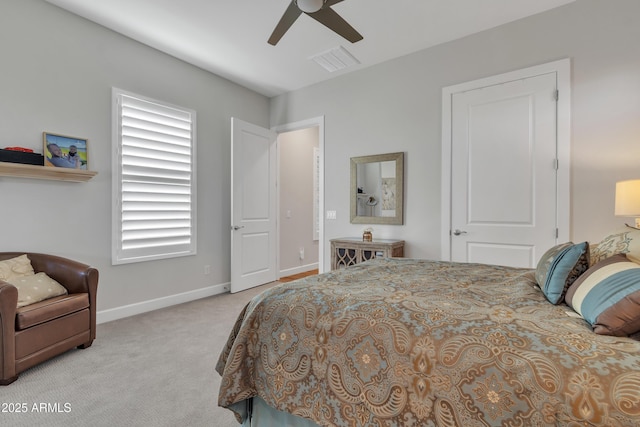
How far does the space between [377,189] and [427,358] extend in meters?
3.07

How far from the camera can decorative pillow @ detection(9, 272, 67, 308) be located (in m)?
2.21

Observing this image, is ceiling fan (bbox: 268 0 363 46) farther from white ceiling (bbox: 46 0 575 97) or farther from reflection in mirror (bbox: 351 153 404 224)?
reflection in mirror (bbox: 351 153 404 224)

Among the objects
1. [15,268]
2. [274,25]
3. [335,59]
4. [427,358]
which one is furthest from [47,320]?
[335,59]

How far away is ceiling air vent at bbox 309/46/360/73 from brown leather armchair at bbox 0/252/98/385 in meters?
3.15

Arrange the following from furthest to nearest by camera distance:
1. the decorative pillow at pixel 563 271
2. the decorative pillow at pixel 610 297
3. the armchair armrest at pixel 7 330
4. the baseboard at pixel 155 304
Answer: the baseboard at pixel 155 304
the armchair armrest at pixel 7 330
the decorative pillow at pixel 563 271
the decorative pillow at pixel 610 297

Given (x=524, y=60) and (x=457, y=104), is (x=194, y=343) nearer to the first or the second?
(x=457, y=104)

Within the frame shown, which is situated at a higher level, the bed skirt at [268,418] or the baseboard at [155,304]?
the bed skirt at [268,418]

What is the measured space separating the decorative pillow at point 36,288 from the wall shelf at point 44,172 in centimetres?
84

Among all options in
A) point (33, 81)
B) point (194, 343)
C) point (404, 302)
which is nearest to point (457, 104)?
point (404, 302)

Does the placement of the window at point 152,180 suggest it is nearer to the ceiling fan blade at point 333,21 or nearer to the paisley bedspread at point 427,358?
the ceiling fan blade at point 333,21

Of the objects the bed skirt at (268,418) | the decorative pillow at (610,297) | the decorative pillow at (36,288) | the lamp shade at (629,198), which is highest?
the lamp shade at (629,198)

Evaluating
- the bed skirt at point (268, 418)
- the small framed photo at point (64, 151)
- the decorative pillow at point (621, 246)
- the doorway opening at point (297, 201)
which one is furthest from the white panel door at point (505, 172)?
the small framed photo at point (64, 151)

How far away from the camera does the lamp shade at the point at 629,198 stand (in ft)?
7.03

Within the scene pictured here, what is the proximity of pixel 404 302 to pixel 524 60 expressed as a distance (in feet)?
9.73
